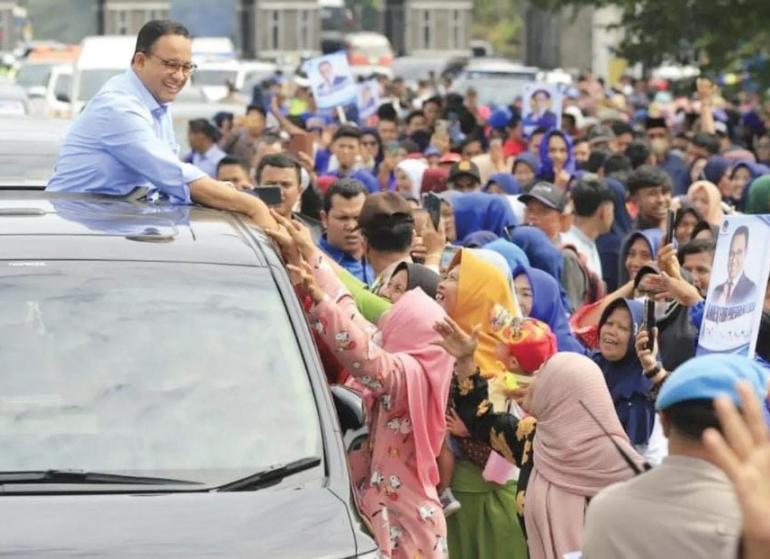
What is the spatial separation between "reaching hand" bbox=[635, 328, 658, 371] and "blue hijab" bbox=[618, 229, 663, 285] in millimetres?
3489

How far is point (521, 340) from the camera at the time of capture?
333 inches

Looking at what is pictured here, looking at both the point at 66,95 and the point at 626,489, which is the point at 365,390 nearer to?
the point at 626,489

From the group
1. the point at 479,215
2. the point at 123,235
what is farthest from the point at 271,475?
the point at 479,215

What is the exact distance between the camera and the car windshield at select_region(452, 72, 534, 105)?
40062 millimetres

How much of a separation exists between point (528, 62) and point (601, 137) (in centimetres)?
6511

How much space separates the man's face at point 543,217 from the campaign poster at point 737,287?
4810mm

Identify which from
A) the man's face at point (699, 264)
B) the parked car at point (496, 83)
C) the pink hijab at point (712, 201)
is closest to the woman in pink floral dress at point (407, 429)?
the man's face at point (699, 264)

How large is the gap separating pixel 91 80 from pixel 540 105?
9031 mm

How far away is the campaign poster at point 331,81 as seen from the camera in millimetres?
24078

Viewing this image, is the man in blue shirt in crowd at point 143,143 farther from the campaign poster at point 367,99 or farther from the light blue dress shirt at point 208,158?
the campaign poster at point 367,99

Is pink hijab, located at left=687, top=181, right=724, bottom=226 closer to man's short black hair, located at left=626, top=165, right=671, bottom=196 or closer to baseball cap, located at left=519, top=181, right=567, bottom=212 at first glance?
man's short black hair, located at left=626, top=165, right=671, bottom=196

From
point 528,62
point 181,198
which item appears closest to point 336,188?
point 181,198

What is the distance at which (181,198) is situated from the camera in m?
8.02

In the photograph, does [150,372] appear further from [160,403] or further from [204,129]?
[204,129]
